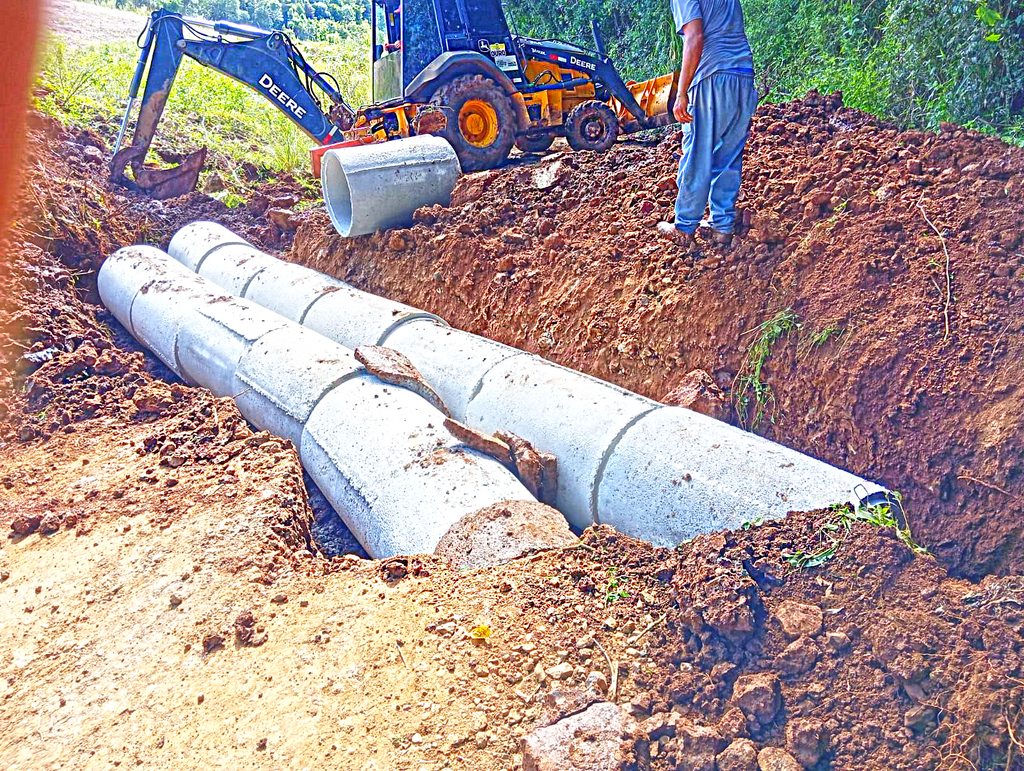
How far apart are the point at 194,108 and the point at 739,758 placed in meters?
13.8

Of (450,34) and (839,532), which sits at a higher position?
(450,34)

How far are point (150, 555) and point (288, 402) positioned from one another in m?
1.22

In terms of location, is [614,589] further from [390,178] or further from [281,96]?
[281,96]

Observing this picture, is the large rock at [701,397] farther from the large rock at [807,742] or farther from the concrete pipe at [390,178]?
the concrete pipe at [390,178]

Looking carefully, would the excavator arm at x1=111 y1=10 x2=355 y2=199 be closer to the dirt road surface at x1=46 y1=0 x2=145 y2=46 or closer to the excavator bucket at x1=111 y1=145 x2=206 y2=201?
the excavator bucket at x1=111 y1=145 x2=206 y2=201

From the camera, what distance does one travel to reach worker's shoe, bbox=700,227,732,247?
491cm

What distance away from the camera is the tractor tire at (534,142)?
8914 mm

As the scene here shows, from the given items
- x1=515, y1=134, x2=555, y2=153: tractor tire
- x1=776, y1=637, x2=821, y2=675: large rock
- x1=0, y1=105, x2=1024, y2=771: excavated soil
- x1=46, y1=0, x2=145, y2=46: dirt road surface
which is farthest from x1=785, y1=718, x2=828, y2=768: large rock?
x1=46, y1=0, x2=145, y2=46: dirt road surface

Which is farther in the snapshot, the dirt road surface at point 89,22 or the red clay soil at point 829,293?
the dirt road surface at point 89,22

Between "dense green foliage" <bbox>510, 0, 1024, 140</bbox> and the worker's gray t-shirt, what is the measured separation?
0.88m

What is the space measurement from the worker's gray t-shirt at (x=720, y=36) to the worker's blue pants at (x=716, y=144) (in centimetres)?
7

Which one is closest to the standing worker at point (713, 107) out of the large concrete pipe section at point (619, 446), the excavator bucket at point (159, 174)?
the large concrete pipe section at point (619, 446)

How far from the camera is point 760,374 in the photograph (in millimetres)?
4316

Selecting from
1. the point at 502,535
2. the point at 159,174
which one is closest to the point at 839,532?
the point at 502,535
